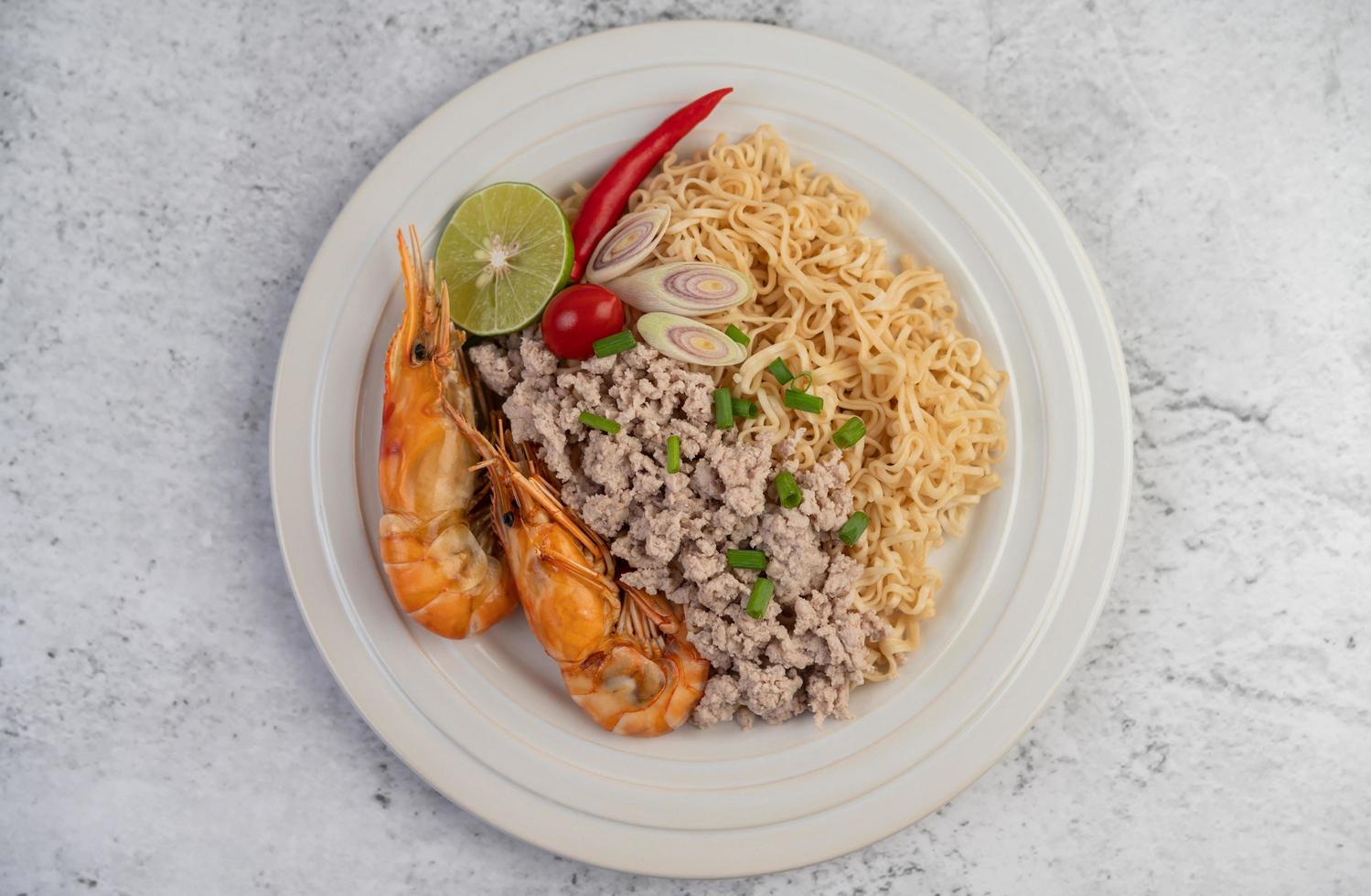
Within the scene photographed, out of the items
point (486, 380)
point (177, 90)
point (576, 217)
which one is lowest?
point (486, 380)

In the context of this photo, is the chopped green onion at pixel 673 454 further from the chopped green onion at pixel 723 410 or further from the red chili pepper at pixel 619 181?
the red chili pepper at pixel 619 181

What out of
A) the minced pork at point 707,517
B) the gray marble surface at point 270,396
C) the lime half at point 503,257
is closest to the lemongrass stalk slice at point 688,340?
the minced pork at point 707,517

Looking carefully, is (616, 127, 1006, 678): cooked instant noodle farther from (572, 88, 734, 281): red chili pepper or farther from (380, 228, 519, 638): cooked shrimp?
(380, 228, 519, 638): cooked shrimp

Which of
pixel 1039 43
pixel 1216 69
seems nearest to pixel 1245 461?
pixel 1216 69

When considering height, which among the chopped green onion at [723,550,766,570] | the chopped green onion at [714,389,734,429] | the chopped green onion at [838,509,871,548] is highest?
the chopped green onion at [714,389,734,429]

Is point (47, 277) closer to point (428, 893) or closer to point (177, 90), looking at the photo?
point (177, 90)

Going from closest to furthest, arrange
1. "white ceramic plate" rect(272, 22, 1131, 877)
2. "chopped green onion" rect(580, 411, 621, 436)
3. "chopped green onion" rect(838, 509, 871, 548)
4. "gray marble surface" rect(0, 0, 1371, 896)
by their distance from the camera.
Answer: "chopped green onion" rect(580, 411, 621, 436) → "chopped green onion" rect(838, 509, 871, 548) → "white ceramic plate" rect(272, 22, 1131, 877) → "gray marble surface" rect(0, 0, 1371, 896)

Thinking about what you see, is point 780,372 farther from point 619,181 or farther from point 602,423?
point 619,181

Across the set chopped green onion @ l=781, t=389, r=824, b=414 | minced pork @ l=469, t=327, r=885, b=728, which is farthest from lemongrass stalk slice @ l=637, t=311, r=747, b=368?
chopped green onion @ l=781, t=389, r=824, b=414
